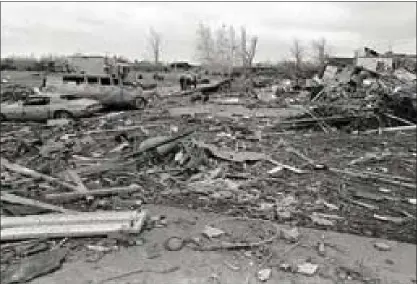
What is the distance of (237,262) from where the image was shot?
6.44 metres

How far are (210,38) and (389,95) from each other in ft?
208

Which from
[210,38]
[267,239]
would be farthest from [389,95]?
[210,38]

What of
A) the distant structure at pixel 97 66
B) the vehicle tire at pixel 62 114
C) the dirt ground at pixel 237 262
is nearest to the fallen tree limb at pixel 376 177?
the dirt ground at pixel 237 262

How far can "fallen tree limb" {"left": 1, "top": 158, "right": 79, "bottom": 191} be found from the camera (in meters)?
9.75

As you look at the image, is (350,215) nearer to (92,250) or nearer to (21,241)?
(92,250)

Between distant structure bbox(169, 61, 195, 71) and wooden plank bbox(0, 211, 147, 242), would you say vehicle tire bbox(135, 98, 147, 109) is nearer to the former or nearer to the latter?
wooden plank bbox(0, 211, 147, 242)

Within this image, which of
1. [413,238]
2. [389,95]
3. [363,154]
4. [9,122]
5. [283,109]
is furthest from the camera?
[283,109]

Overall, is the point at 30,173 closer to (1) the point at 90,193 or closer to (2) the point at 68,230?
(1) the point at 90,193

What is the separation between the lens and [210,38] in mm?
78875

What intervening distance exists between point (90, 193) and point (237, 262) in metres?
3.71

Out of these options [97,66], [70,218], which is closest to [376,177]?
[70,218]

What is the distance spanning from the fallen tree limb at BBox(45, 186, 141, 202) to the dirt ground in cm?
200

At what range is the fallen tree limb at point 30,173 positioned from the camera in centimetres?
975

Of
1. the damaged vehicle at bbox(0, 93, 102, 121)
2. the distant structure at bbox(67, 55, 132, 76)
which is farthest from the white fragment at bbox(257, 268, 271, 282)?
the distant structure at bbox(67, 55, 132, 76)
